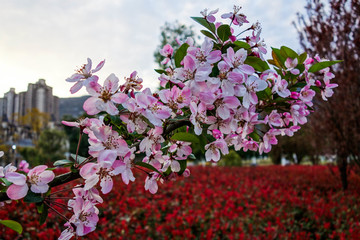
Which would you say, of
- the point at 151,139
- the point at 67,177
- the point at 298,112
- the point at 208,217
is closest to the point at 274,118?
the point at 298,112

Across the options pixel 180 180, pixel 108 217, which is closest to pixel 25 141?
pixel 180 180

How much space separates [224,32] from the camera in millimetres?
1071

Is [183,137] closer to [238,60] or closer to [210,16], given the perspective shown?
[238,60]

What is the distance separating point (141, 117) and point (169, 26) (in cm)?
2217

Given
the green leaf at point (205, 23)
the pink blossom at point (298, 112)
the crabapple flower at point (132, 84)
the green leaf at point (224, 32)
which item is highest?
the green leaf at point (205, 23)

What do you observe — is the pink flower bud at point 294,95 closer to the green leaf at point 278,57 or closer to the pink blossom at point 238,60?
the green leaf at point 278,57

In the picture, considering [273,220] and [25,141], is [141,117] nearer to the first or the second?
[273,220]

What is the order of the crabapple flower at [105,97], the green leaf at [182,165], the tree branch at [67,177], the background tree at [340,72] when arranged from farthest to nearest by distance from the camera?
the background tree at [340,72], the green leaf at [182,165], the tree branch at [67,177], the crabapple flower at [105,97]

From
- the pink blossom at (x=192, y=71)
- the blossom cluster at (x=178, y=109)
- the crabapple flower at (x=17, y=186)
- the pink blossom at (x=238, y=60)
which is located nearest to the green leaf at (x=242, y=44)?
the blossom cluster at (x=178, y=109)

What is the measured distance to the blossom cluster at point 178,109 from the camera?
2.78 ft

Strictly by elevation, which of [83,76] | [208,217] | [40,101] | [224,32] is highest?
[40,101]

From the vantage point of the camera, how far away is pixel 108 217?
4.53 meters

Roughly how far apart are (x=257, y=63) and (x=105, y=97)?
56cm

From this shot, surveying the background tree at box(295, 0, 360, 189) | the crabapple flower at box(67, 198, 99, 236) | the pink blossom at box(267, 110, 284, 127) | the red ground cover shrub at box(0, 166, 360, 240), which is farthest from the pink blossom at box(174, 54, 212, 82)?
the background tree at box(295, 0, 360, 189)
